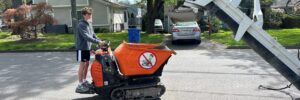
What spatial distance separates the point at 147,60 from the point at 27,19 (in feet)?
57.1

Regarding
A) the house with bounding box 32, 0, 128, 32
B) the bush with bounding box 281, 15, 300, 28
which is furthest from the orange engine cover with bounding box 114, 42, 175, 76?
the house with bounding box 32, 0, 128, 32

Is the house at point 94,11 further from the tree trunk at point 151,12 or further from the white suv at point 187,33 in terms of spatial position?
the white suv at point 187,33

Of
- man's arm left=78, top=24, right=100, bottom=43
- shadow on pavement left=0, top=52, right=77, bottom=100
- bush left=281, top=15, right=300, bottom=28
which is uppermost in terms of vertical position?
man's arm left=78, top=24, right=100, bottom=43

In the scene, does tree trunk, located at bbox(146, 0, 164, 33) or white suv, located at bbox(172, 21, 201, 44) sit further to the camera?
tree trunk, located at bbox(146, 0, 164, 33)

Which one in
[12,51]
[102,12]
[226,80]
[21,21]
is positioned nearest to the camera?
[226,80]

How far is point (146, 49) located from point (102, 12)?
30355 millimetres

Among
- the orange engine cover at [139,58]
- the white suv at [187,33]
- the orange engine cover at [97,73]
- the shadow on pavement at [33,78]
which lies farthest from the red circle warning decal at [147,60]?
the white suv at [187,33]

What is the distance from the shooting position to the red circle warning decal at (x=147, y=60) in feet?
20.2

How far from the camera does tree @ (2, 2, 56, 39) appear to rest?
22094mm

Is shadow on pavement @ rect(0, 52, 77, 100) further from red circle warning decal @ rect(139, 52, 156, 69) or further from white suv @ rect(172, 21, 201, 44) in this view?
white suv @ rect(172, 21, 201, 44)

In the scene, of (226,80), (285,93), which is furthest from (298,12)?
(226,80)

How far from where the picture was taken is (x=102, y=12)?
118 feet

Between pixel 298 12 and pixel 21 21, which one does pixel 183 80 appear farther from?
pixel 21 21

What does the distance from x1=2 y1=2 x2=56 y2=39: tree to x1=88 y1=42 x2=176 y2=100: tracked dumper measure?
1674cm
